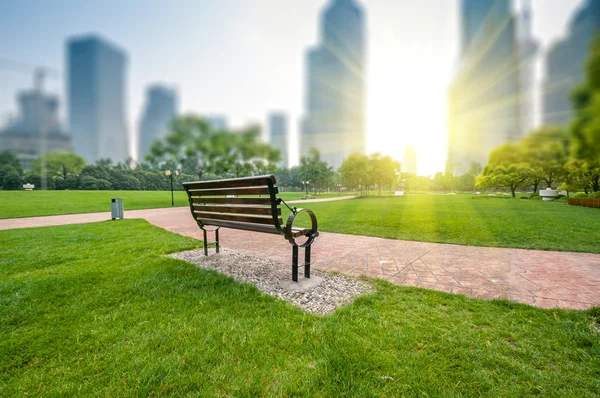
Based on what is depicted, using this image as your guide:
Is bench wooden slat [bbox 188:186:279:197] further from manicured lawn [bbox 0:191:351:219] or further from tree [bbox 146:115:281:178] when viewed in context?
tree [bbox 146:115:281:178]

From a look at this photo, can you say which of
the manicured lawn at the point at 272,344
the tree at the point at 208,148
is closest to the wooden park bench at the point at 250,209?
the manicured lawn at the point at 272,344

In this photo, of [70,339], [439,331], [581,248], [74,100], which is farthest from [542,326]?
[74,100]

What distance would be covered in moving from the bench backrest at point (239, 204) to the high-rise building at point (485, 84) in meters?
2.30

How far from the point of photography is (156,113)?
27328 mm

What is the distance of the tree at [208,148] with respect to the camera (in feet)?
102

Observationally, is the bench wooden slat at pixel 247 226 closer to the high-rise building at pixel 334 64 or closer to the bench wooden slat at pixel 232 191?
the bench wooden slat at pixel 232 191

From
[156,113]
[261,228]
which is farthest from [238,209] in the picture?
[156,113]

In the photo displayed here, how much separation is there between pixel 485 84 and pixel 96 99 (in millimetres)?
12462

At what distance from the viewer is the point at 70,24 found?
820cm

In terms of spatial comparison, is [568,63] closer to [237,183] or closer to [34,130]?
[237,183]

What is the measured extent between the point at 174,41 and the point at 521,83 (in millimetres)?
10616

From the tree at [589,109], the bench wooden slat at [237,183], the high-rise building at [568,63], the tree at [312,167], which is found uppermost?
the tree at [312,167]

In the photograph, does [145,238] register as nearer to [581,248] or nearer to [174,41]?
[174,41]

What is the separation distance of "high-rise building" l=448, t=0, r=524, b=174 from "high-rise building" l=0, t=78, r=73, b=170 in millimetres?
7050
